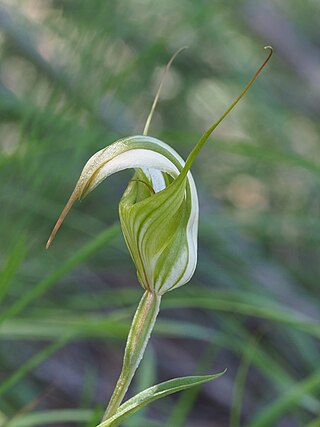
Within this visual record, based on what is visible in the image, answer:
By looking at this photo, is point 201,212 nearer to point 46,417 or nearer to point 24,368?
point 46,417

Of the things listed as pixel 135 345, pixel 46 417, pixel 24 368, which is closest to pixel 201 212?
pixel 46 417

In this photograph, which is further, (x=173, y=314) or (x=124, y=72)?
(x=173, y=314)

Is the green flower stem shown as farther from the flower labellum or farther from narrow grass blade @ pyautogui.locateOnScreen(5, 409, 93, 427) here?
narrow grass blade @ pyautogui.locateOnScreen(5, 409, 93, 427)

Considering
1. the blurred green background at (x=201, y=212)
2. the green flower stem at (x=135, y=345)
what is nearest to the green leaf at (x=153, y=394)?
the green flower stem at (x=135, y=345)

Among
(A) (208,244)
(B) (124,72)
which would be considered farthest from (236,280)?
(B) (124,72)

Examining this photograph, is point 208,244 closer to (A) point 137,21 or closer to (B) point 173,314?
(B) point 173,314

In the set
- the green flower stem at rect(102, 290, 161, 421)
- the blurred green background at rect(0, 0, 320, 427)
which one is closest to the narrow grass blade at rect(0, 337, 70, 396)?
the blurred green background at rect(0, 0, 320, 427)

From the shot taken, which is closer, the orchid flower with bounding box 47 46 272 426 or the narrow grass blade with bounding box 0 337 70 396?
the orchid flower with bounding box 47 46 272 426
